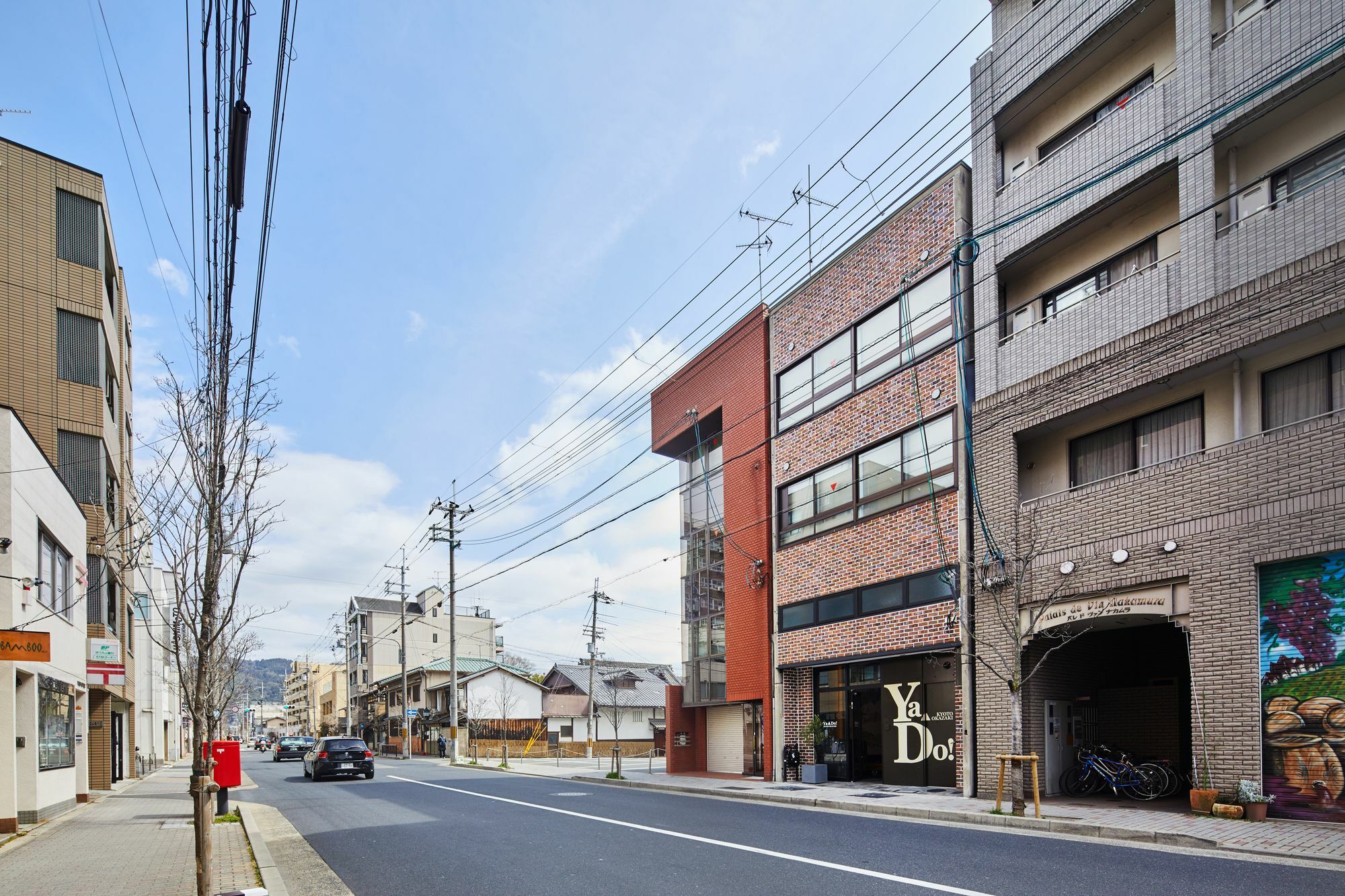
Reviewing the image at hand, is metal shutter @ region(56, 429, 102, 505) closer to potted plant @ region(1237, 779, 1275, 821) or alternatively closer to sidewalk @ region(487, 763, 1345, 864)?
sidewalk @ region(487, 763, 1345, 864)

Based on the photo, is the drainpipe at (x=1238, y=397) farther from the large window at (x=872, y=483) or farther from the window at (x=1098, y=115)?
the large window at (x=872, y=483)

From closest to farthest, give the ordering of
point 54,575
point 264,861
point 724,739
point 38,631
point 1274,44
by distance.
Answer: point 264,861
point 1274,44
point 38,631
point 54,575
point 724,739

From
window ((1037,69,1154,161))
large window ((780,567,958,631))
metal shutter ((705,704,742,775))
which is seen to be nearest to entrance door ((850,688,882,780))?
large window ((780,567,958,631))

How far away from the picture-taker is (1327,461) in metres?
12.4

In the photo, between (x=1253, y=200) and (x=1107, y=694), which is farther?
(x=1107, y=694)

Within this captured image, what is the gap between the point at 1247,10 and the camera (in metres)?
14.5

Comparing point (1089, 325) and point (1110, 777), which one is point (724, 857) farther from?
point (1089, 325)

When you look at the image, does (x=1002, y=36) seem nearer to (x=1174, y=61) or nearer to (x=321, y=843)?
(x=1174, y=61)

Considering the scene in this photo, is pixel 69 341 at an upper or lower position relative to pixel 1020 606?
upper

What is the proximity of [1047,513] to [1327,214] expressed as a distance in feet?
21.0

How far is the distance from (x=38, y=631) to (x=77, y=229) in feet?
44.3

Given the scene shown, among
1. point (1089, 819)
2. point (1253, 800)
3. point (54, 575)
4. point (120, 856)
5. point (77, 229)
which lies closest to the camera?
point (120, 856)

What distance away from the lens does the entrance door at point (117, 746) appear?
3050 cm

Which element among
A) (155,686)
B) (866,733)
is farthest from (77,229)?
(155,686)
